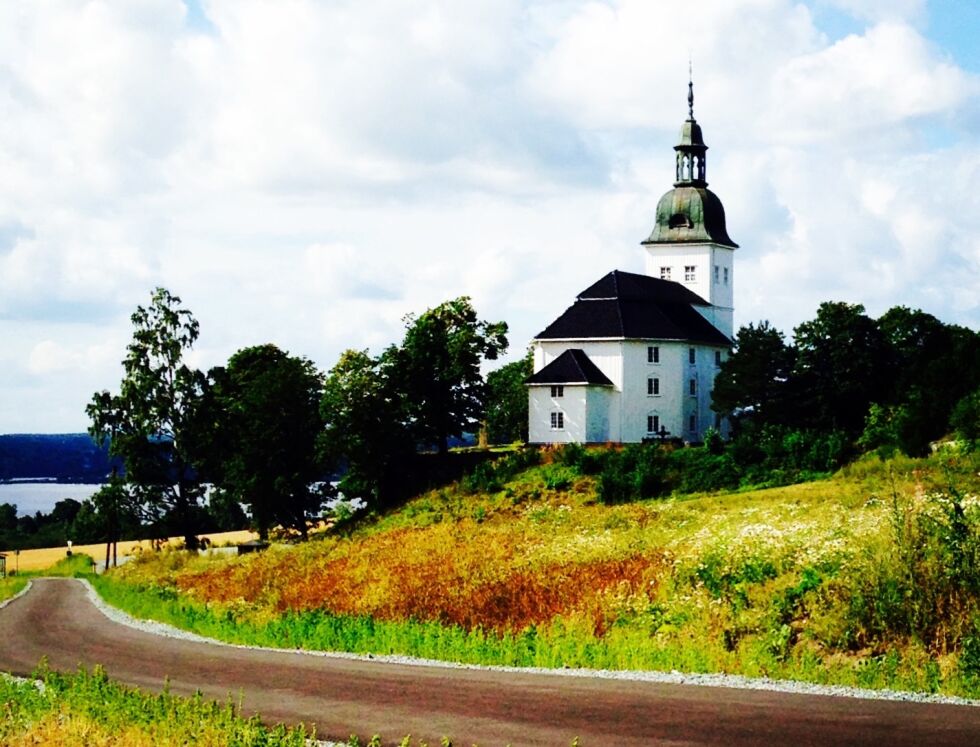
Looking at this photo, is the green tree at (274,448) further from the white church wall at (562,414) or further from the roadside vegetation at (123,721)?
the roadside vegetation at (123,721)

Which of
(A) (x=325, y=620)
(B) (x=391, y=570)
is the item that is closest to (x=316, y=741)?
(A) (x=325, y=620)

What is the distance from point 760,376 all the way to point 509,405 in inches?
1406

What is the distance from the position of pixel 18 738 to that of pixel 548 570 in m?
12.3

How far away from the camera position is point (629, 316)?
75938mm

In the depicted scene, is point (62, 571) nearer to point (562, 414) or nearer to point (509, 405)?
A: point (562, 414)

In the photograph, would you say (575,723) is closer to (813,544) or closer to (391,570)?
(813,544)

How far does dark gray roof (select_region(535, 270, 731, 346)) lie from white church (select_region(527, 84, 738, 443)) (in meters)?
0.06

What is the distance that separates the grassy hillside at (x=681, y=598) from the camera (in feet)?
55.7

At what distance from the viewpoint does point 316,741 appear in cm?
1365

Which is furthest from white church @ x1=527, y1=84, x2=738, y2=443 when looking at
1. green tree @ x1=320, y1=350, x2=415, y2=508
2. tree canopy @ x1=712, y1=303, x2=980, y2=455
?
green tree @ x1=320, y1=350, x2=415, y2=508

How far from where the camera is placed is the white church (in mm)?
72375

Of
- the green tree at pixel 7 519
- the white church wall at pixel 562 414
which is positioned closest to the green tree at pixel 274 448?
the white church wall at pixel 562 414

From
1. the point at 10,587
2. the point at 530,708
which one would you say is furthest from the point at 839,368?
the point at 530,708

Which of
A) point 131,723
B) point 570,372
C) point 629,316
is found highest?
point 629,316
